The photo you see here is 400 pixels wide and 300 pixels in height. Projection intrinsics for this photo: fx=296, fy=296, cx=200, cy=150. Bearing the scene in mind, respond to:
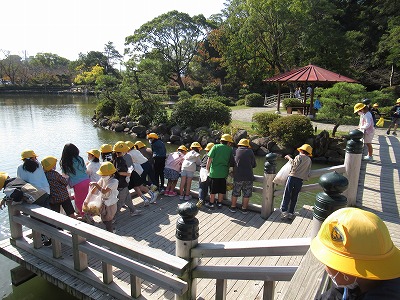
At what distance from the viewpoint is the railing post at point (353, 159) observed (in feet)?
15.6

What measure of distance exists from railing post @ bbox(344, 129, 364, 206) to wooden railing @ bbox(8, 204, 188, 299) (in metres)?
3.28

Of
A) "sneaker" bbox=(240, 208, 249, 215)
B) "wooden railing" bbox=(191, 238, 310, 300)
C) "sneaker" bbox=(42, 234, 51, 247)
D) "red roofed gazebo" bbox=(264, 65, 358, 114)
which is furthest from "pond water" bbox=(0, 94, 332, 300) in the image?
"red roofed gazebo" bbox=(264, 65, 358, 114)

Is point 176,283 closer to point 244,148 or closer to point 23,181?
point 23,181

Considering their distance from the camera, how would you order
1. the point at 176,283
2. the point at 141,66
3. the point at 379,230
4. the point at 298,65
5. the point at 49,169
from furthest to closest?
the point at 298,65
the point at 141,66
the point at 49,169
the point at 176,283
the point at 379,230

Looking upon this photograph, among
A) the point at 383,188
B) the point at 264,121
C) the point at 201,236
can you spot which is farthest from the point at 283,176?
the point at 264,121

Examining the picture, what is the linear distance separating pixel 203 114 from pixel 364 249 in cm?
1656

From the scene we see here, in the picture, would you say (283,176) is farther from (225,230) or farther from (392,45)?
(392,45)

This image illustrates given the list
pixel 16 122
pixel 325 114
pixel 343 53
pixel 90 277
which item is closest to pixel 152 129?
pixel 325 114

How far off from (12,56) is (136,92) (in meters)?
50.6

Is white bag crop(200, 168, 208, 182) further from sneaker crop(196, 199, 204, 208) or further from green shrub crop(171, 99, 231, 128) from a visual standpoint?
green shrub crop(171, 99, 231, 128)

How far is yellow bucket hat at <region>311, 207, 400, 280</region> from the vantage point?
1276 millimetres

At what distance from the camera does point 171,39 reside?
35.9 m

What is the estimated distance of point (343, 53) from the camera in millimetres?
24109

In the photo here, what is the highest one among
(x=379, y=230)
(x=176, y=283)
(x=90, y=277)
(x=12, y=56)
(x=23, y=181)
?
(x=12, y=56)
